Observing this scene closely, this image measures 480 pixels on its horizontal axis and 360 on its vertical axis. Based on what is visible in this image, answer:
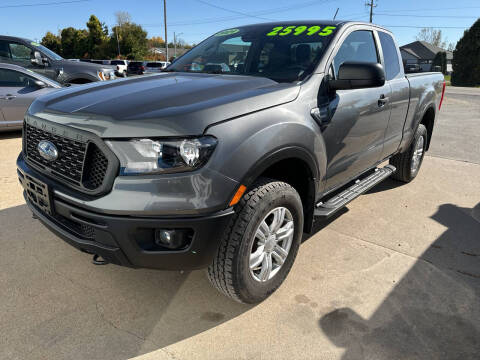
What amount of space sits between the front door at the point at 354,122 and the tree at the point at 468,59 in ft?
126

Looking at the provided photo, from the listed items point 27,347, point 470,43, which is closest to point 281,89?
point 27,347

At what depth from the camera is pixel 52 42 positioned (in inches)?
2188

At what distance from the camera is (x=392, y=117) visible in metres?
3.53

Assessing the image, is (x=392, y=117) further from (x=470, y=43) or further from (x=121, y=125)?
(x=470, y=43)

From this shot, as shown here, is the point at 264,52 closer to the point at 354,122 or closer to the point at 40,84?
the point at 354,122

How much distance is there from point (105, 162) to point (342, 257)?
6.60ft

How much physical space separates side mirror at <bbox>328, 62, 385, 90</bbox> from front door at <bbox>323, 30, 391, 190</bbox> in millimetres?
128

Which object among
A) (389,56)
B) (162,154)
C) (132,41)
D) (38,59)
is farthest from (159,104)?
(132,41)

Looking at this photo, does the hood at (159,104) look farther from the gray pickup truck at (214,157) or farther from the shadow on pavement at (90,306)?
the shadow on pavement at (90,306)

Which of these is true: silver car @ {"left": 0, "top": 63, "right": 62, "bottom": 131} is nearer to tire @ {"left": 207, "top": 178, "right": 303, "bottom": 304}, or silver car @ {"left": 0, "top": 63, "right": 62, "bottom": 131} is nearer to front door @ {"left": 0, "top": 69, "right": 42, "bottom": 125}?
front door @ {"left": 0, "top": 69, "right": 42, "bottom": 125}

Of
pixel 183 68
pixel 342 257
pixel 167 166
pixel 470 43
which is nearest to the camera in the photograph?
pixel 167 166

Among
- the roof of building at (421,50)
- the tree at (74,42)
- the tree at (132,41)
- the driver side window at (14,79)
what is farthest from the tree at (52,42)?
the roof of building at (421,50)

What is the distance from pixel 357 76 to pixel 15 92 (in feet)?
21.3

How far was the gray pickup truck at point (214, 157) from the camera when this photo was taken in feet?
5.77
